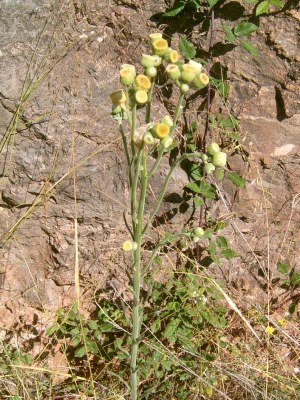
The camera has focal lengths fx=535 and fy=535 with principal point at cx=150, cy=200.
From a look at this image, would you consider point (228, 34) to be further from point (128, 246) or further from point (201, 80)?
point (128, 246)

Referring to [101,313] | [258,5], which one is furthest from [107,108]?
[101,313]

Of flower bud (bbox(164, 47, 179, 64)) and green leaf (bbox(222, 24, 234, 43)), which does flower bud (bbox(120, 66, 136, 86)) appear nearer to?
flower bud (bbox(164, 47, 179, 64))

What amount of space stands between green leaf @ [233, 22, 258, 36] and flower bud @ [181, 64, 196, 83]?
72cm

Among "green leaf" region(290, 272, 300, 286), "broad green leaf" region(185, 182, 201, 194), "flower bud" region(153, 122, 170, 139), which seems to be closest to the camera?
"flower bud" region(153, 122, 170, 139)

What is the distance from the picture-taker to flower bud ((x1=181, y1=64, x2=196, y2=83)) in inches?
63.2

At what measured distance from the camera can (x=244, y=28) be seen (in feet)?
7.29

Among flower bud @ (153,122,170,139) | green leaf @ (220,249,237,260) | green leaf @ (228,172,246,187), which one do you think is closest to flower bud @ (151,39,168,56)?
flower bud @ (153,122,170,139)

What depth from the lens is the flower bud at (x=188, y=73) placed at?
5.26 ft

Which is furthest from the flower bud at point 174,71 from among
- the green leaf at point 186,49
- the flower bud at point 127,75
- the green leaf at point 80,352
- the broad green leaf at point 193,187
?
the green leaf at point 80,352

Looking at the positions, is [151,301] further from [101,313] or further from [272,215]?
[272,215]

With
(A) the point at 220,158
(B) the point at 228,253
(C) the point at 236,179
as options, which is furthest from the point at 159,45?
(B) the point at 228,253

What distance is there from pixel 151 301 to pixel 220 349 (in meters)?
0.40

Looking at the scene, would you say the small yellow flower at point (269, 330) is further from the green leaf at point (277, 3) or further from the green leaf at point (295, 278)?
the green leaf at point (277, 3)

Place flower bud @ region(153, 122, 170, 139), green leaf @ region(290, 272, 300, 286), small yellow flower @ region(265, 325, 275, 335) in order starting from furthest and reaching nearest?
green leaf @ region(290, 272, 300, 286) < small yellow flower @ region(265, 325, 275, 335) < flower bud @ region(153, 122, 170, 139)
